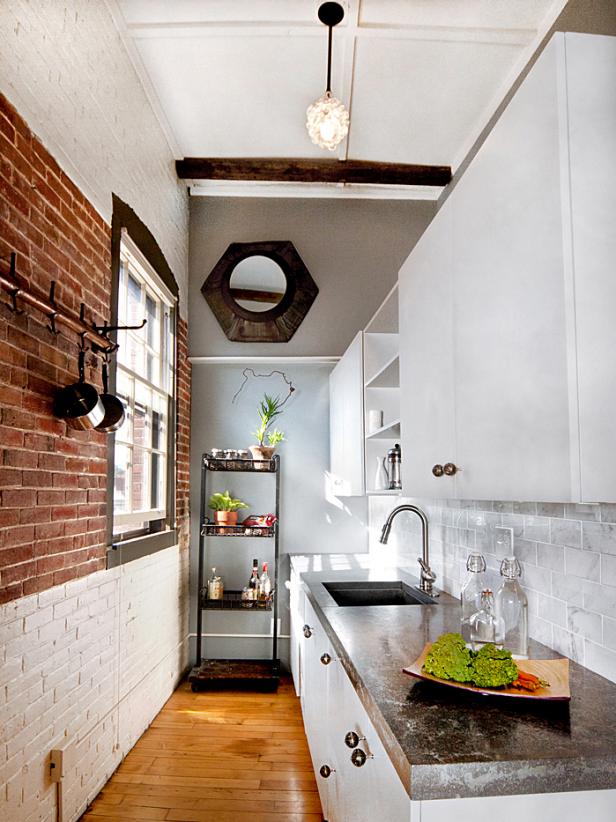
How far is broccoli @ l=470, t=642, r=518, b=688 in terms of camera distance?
1450 millimetres

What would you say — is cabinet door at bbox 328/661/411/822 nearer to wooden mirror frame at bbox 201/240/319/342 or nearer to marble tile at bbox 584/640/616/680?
marble tile at bbox 584/640/616/680

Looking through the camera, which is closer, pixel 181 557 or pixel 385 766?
pixel 385 766

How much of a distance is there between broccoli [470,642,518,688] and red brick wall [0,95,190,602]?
1380mm

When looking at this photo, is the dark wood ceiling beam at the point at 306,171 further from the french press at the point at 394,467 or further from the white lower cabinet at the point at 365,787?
the white lower cabinet at the point at 365,787

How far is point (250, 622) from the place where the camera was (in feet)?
15.1

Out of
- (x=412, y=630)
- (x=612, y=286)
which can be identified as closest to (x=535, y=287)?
(x=612, y=286)

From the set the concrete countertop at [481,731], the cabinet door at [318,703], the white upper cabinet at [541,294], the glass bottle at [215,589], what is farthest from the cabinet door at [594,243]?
the glass bottle at [215,589]

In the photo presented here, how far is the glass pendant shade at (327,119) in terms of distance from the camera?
3.26 m

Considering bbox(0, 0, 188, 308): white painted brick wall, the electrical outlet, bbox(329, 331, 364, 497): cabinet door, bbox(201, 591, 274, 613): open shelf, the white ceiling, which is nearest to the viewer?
bbox(0, 0, 188, 308): white painted brick wall

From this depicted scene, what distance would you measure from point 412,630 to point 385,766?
2.78ft

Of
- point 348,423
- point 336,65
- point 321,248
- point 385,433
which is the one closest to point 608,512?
point 385,433

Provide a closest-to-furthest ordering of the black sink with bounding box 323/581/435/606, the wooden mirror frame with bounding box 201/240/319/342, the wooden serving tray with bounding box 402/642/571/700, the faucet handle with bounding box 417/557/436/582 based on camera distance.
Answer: the wooden serving tray with bounding box 402/642/571/700
the faucet handle with bounding box 417/557/436/582
the black sink with bounding box 323/581/435/606
the wooden mirror frame with bounding box 201/240/319/342

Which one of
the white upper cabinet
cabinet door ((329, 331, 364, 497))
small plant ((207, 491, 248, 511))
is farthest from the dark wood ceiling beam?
the white upper cabinet

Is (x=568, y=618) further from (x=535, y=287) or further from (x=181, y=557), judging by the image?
(x=181, y=557)
